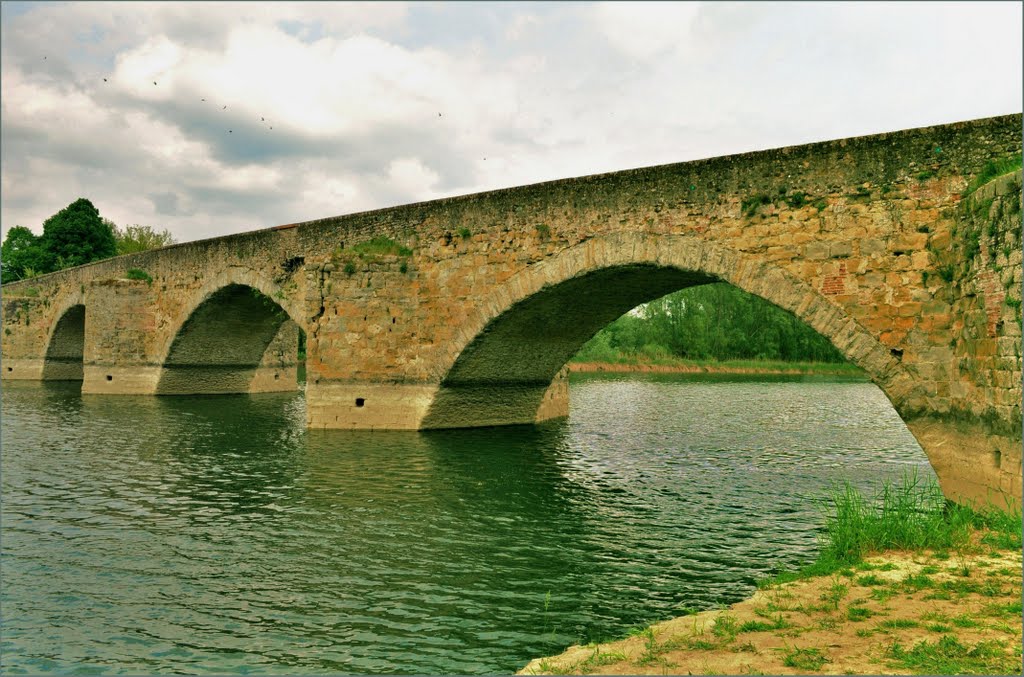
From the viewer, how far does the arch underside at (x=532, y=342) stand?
1291 centimetres

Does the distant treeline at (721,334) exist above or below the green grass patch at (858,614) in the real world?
above

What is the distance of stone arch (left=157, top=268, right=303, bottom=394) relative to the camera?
2125cm

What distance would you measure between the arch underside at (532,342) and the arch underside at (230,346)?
8.69 metres

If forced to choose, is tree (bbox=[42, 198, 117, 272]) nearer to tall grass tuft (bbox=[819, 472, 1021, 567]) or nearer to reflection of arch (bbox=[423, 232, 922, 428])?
reflection of arch (bbox=[423, 232, 922, 428])

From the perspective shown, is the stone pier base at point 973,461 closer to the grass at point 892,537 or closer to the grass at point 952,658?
the grass at point 892,537

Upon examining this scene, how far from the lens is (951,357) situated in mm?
8250

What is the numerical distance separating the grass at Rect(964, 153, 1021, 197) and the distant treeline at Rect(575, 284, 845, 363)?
108 feet

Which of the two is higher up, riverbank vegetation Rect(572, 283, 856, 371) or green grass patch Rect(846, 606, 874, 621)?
riverbank vegetation Rect(572, 283, 856, 371)

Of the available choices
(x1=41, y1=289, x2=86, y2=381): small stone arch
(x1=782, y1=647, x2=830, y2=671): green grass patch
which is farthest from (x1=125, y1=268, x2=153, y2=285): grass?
(x1=782, y1=647, x2=830, y2=671): green grass patch

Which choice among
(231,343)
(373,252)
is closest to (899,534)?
(373,252)

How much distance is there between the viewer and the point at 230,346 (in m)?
25.2

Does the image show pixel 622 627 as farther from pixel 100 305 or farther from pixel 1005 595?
pixel 100 305

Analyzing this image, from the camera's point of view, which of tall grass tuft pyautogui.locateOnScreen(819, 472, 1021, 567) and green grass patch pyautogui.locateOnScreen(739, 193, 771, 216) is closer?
tall grass tuft pyautogui.locateOnScreen(819, 472, 1021, 567)

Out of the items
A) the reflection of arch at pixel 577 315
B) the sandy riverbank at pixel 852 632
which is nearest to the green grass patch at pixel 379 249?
the reflection of arch at pixel 577 315
